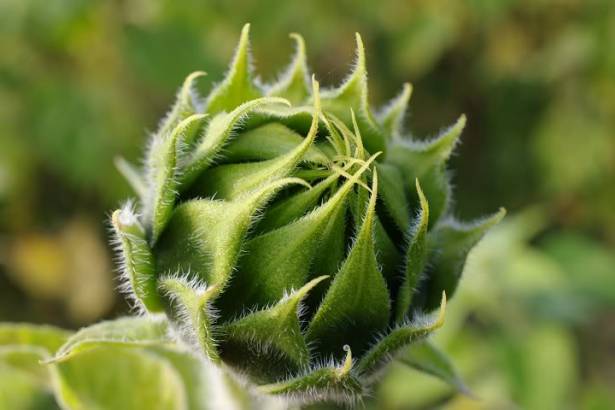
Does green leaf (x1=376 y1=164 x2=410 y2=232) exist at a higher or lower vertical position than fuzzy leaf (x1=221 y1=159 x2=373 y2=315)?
higher

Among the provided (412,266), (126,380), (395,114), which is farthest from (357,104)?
(126,380)

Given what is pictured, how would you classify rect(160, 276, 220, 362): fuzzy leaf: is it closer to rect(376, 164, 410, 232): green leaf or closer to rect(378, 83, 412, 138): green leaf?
rect(376, 164, 410, 232): green leaf

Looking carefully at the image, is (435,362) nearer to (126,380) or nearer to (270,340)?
(270,340)

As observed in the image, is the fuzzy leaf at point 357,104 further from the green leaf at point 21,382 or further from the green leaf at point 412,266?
the green leaf at point 21,382

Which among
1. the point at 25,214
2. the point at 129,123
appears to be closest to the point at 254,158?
the point at 129,123

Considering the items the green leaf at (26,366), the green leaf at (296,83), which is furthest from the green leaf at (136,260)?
the green leaf at (26,366)

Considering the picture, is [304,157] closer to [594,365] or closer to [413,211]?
[413,211]

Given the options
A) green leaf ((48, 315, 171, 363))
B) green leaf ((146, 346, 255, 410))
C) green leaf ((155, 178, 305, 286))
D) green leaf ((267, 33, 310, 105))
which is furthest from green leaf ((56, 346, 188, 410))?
green leaf ((267, 33, 310, 105))
